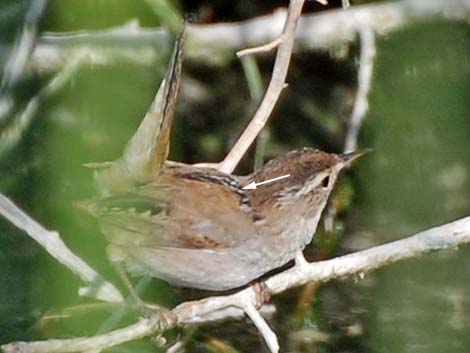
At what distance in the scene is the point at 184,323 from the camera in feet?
13.1

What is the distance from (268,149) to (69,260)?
5.76 ft

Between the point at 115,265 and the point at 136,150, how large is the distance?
1.03 ft

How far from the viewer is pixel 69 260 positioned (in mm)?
3938

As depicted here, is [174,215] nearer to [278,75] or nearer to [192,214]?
[192,214]

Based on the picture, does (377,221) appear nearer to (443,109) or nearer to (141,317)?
(443,109)

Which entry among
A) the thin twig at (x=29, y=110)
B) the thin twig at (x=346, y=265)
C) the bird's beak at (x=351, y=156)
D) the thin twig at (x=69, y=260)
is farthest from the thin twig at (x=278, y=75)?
the thin twig at (x=29, y=110)

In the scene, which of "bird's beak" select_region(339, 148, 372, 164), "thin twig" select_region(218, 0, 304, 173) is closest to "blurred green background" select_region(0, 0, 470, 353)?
"thin twig" select_region(218, 0, 304, 173)

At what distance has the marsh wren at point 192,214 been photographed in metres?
3.90

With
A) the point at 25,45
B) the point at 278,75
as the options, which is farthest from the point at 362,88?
the point at 25,45

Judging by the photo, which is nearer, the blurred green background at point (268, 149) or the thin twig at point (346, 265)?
the thin twig at point (346, 265)

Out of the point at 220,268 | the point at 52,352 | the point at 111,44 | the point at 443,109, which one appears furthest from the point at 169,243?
the point at 443,109

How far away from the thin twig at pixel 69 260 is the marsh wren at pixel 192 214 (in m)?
0.07

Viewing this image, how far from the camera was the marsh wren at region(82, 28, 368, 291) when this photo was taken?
390 cm

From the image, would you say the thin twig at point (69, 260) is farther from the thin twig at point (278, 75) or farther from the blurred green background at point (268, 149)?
the thin twig at point (278, 75)
